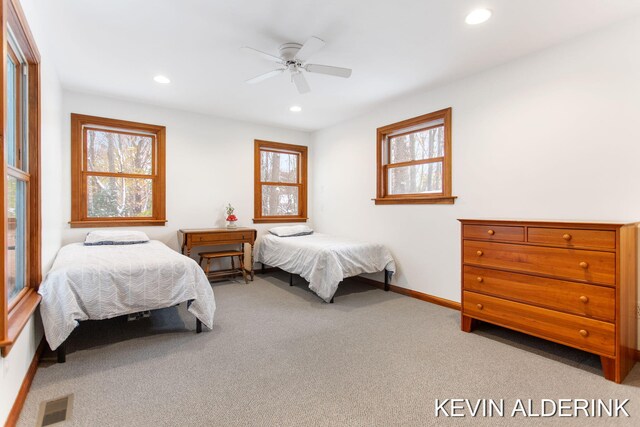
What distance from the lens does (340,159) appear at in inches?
203

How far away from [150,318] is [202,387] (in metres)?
1.53

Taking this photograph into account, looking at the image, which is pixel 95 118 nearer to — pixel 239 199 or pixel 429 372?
pixel 239 199

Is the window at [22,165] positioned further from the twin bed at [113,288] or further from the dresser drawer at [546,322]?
the dresser drawer at [546,322]

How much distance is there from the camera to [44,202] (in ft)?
8.36

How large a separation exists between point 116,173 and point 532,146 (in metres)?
4.74

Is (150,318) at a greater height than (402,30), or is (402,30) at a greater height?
(402,30)

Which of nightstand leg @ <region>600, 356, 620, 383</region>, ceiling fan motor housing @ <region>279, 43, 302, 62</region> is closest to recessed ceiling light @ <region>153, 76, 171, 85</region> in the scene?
ceiling fan motor housing @ <region>279, 43, 302, 62</region>

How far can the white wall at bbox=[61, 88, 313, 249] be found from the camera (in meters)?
4.23

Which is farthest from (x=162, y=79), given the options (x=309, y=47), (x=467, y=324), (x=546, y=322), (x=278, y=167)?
(x=546, y=322)

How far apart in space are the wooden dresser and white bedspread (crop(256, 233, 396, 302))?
1.39 metres

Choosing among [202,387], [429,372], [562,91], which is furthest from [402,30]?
[202,387]

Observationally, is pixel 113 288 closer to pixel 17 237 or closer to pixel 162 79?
pixel 17 237

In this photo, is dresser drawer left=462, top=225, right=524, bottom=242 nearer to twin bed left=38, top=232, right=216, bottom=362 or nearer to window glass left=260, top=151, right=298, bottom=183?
twin bed left=38, top=232, right=216, bottom=362

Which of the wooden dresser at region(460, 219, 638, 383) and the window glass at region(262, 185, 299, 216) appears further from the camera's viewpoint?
the window glass at region(262, 185, 299, 216)
